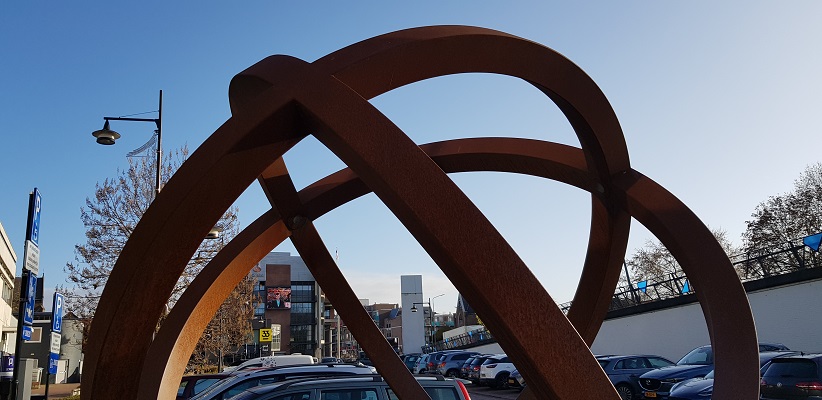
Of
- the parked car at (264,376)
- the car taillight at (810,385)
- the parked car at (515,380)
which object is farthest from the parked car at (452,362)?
the car taillight at (810,385)

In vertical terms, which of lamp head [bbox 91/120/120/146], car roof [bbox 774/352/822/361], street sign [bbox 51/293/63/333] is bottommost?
car roof [bbox 774/352/822/361]

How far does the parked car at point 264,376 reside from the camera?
371 inches

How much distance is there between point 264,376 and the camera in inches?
412

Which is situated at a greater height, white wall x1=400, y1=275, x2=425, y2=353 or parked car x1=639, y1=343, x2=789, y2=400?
white wall x1=400, y1=275, x2=425, y2=353

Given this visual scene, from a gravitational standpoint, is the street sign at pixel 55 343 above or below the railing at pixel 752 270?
below

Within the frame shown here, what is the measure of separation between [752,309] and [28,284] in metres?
20.8

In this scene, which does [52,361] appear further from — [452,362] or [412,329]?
[412,329]

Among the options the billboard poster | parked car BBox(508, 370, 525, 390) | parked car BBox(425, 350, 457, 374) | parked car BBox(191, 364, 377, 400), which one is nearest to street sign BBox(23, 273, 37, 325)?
parked car BBox(191, 364, 377, 400)

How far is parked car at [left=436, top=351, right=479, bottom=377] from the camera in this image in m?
30.7

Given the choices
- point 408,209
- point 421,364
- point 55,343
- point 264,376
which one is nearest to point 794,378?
point 264,376

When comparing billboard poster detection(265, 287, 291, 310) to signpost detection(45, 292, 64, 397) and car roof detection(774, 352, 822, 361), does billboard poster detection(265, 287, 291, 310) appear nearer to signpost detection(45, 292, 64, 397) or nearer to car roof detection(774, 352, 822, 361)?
signpost detection(45, 292, 64, 397)

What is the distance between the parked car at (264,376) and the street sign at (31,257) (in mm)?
3352

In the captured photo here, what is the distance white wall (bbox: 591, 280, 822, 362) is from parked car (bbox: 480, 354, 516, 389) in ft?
18.4

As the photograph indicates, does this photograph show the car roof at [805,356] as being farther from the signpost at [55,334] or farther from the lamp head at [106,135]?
the lamp head at [106,135]
